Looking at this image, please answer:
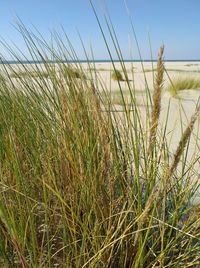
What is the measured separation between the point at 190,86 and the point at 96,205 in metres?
5.05

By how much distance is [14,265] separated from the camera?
2.41 feet

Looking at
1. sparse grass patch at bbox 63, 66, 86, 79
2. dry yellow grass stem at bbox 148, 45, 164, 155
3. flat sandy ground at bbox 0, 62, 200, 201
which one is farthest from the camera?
sparse grass patch at bbox 63, 66, 86, 79

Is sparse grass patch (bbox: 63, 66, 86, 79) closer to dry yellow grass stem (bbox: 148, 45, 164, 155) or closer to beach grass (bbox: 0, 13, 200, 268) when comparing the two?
beach grass (bbox: 0, 13, 200, 268)

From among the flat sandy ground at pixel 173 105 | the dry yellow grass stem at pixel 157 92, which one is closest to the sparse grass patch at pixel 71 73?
the flat sandy ground at pixel 173 105

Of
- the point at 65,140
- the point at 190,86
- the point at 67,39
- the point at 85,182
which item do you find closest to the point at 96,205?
the point at 85,182

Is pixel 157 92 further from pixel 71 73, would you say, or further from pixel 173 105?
pixel 173 105

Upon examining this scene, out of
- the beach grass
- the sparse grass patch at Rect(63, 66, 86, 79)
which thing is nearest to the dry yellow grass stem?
the beach grass

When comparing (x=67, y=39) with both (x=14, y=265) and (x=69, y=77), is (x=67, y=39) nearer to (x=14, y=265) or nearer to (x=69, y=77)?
(x=69, y=77)

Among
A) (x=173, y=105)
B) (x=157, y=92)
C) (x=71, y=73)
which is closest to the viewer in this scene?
(x=157, y=92)

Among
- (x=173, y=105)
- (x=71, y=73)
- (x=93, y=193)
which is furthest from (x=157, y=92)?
(x=173, y=105)

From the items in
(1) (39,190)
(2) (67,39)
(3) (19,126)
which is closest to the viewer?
(1) (39,190)

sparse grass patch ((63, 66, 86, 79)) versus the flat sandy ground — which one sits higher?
sparse grass patch ((63, 66, 86, 79))

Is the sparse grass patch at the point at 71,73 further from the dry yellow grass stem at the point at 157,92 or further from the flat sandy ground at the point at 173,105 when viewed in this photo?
the dry yellow grass stem at the point at 157,92

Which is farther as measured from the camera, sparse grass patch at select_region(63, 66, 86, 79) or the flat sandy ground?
sparse grass patch at select_region(63, 66, 86, 79)
